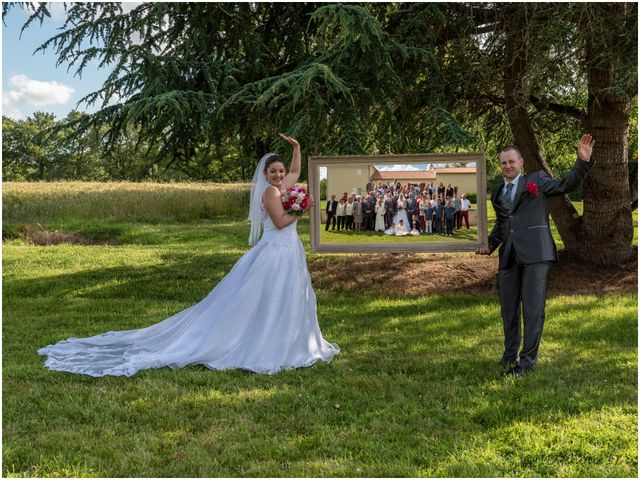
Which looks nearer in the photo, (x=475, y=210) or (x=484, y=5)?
(x=475, y=210)

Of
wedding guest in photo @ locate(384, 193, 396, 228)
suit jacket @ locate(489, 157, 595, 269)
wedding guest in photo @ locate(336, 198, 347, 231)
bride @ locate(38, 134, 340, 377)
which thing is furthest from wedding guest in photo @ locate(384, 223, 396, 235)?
suit jacket @ locate(489, 157, 595, 269)

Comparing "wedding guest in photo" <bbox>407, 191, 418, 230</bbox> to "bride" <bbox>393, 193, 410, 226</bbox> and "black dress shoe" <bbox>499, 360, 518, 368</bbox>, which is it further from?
"black dress shoe" <bbox>499, 360, 518, 368</bbox>

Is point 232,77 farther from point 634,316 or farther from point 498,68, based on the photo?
point 634,316

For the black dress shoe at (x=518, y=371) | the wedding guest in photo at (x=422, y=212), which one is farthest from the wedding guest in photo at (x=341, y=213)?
the black dress shoe at (x=518, y=371)

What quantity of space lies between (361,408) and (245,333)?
6.47ft

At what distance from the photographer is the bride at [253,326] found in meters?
6.45

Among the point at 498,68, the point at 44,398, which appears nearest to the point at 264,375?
the point at 44,398

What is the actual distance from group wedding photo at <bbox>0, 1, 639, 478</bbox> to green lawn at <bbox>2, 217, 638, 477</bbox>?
0.09ft

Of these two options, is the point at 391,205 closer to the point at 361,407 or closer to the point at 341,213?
the point at 341,213

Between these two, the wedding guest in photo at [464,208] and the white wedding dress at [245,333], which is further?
the wedding guest in photo at [464,208]

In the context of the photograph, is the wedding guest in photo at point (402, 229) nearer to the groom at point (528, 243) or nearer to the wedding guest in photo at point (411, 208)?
the wedding guest in photo at point (411, 208)

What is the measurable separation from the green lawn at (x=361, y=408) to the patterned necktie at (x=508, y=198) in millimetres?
1624

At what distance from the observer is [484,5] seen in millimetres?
10836

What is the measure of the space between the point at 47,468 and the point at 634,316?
7541 millimetres
